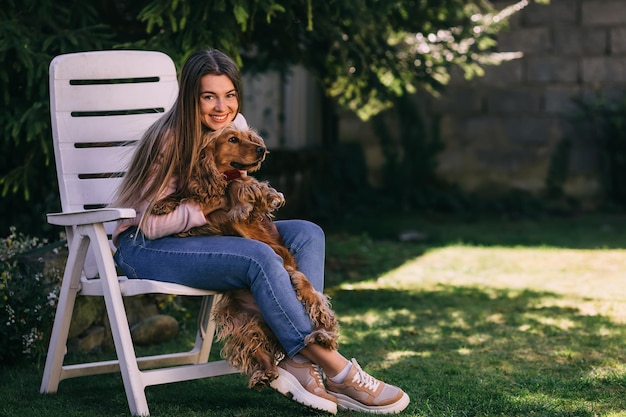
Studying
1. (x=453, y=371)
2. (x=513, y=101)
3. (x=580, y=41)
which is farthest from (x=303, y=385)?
(x=580, y=41)

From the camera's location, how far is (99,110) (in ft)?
11.8

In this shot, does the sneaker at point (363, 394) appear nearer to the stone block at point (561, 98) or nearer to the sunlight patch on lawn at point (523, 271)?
the sunlight patch on lawn at point (523, 271)


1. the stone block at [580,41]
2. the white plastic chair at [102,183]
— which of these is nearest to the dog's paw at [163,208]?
the white plastic chair at [102,183]

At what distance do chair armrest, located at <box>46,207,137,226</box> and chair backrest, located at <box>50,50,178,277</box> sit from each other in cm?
25

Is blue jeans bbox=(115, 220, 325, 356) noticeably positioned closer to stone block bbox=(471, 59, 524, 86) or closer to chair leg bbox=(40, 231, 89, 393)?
chair leg bbox=(40, 231, 89, 393)

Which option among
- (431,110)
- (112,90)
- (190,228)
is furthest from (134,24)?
(431,110)

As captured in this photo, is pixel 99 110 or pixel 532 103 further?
pixel 532 103

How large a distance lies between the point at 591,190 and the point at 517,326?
4835mm

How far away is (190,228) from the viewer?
2.99 m

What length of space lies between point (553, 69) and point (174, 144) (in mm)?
6457

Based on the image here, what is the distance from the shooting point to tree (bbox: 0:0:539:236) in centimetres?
422

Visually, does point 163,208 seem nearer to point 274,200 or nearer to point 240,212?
point 240,212

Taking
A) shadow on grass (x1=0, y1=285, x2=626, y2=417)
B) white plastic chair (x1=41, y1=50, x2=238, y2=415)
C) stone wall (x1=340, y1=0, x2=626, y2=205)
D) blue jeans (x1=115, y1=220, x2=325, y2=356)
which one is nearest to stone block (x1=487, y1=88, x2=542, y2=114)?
stone wall (x1=340, y1=0, x2=626, y2=205)

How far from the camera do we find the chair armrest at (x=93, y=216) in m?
2.87
